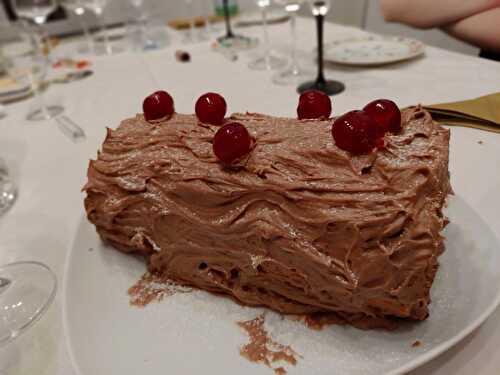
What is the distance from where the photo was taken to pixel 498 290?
0.79 m

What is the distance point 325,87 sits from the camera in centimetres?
211

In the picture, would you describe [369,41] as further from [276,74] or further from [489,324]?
[489,324]

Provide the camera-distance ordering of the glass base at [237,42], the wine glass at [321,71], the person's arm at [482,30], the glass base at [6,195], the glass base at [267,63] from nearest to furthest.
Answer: the glass base at [6,195] → the wine glass at [321,71] → the person's arm at [482,30] → the glass base at [267,63] → the glass base at [237,42]

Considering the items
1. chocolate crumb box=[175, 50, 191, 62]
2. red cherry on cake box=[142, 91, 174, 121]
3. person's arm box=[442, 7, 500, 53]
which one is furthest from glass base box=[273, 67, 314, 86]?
red cherry on cake box=[142, 91, 174, 121]

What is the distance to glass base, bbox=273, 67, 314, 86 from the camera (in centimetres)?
226

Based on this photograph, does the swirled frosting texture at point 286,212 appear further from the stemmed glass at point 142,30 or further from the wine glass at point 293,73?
the stemmed glass at point 142,30

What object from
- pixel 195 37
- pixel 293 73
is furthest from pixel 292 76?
pixel 195 37

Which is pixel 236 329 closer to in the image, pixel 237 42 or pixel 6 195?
pixel 6 195

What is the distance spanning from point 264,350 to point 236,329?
0.09 metres

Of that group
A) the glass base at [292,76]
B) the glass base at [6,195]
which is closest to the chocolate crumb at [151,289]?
the glass base at [6,195]

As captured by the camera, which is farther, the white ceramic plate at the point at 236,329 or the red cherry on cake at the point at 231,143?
the red cherry on cake at the point at 231,143

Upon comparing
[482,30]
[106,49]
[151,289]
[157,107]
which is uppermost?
[157,107]

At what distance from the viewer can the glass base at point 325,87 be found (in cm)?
207

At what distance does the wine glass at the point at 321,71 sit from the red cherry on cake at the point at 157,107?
3.47 feet
